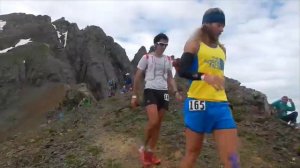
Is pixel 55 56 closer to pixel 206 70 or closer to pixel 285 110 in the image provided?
A: pixel 285 110

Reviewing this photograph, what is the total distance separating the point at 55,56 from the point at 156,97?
62.1 metres

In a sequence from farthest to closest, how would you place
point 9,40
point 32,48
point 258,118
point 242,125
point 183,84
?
point 9,40 < point 32,48 < point 183,84 < point 258,118 < point 242,125

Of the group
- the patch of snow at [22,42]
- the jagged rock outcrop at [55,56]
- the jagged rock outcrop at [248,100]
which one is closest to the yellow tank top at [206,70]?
the jagged rock outcrop at [248,100]

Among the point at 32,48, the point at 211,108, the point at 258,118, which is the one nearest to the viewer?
the point at 211,108

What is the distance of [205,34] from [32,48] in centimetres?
6555

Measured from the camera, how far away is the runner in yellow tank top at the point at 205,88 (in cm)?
574

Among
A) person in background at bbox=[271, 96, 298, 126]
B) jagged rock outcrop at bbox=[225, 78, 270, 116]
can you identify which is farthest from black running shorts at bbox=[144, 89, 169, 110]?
person in background at bbox=[271, 96, 298, 126]

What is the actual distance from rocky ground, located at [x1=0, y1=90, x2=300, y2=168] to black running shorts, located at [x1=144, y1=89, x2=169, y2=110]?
5.70ft

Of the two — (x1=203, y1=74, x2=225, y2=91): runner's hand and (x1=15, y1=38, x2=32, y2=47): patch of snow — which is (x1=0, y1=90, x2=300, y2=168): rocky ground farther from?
(x1=15, y1=38, x2=32, y2=47): patch of snow

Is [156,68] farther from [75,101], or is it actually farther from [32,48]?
[32,48]

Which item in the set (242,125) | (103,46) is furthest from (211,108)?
(103,46)

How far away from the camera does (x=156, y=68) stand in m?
8.90

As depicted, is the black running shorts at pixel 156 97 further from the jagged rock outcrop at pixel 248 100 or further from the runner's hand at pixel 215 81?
the jagged rock outcrop at pixel 248 100

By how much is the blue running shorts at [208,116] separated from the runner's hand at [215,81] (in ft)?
0.72
